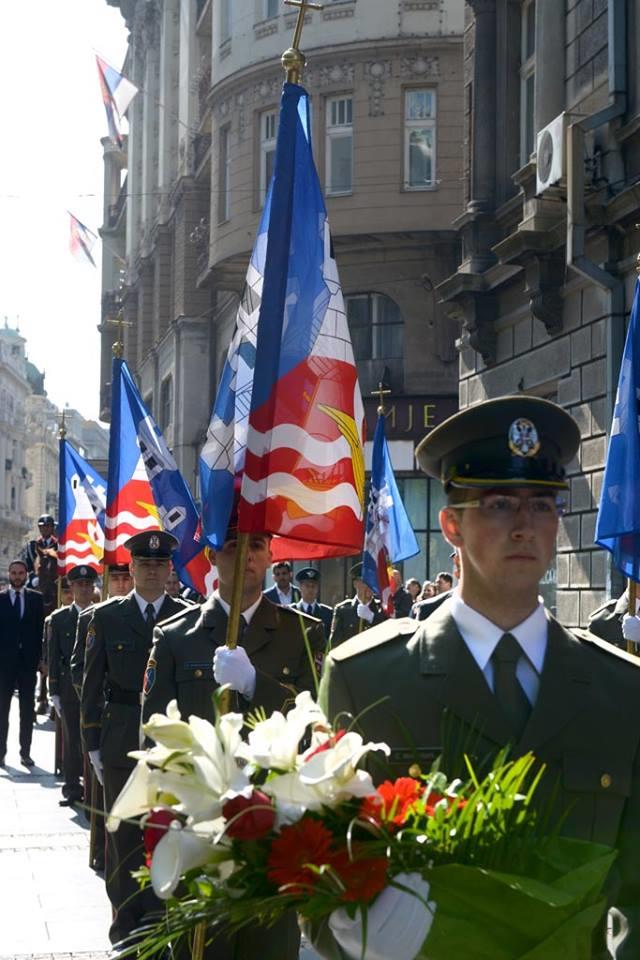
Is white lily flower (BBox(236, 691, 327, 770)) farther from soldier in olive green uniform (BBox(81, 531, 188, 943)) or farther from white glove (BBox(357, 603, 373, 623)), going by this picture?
white glove (BBox(357, 603, 373, 623))

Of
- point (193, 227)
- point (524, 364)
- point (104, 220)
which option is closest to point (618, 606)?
point (524, 364)

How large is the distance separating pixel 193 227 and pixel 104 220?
1146 inches

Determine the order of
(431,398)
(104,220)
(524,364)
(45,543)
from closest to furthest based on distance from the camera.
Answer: (524,364) < (45,543) < (431,398) < (104,220)

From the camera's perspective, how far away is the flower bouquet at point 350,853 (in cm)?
269

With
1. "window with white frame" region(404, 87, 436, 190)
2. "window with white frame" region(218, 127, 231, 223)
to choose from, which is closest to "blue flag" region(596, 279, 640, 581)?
"window with white frame" region(404, 87, 436, 190)

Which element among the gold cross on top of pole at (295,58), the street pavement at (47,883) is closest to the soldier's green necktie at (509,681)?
the gold cross on top of pole at (295,58)

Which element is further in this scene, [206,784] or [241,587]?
[241,587]

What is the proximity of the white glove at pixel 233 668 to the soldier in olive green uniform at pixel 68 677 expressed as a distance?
305 inches

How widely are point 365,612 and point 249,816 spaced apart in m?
14.9

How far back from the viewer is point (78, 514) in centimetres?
1738

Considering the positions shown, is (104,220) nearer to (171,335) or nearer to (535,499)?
(171,335)

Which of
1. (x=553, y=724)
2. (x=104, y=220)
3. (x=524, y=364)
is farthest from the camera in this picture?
(x=104, y=220)

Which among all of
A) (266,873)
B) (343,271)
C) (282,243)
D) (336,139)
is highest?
(336,139)

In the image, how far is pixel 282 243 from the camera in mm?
6766
